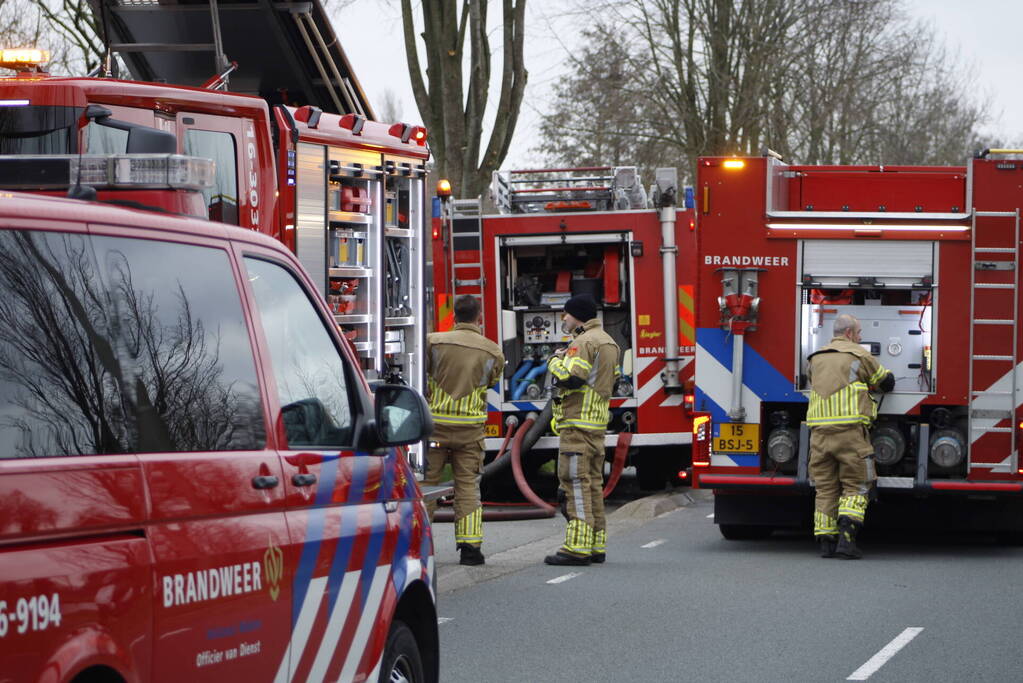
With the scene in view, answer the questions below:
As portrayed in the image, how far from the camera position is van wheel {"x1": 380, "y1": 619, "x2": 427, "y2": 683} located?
15.9 ft

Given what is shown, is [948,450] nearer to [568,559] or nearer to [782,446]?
[782,446]

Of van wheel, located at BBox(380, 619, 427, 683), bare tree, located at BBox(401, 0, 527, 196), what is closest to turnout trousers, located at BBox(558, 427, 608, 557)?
van wheel, located at BBox(380, 619, 427, 683)

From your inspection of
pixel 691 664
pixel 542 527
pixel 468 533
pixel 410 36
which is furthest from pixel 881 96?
pixel 691 664

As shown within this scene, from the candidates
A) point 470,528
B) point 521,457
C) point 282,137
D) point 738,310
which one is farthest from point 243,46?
point 521,457

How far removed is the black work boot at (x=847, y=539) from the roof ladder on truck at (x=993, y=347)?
1062mm

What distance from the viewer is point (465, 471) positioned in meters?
10.4

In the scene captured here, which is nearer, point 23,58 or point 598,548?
point 23,58

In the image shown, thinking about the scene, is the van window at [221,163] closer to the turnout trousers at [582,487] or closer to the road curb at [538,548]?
the road curb at [538,548]

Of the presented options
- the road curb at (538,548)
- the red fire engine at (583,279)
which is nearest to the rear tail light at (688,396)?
the red fire engine at (583,279)

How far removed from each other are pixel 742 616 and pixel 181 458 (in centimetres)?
579

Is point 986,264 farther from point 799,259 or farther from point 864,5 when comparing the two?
point 864,5

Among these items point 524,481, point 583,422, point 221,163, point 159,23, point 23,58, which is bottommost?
point 524,481

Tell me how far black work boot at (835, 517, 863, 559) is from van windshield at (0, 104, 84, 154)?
6097mm

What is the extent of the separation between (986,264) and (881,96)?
96.0ft
